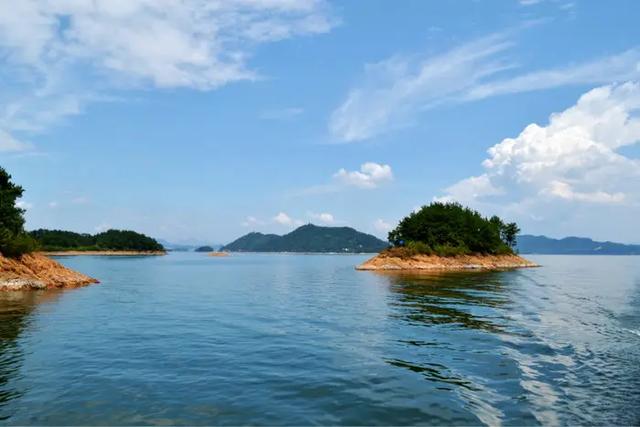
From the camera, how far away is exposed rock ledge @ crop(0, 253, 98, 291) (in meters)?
54.2

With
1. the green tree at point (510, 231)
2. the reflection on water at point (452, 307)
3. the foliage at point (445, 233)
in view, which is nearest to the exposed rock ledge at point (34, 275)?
the reflection on water at point (452, 307)

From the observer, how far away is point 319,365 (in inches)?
809

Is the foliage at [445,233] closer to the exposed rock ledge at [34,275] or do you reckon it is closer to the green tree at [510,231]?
the green tree at [510,231]

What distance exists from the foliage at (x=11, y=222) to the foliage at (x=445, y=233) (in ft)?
302

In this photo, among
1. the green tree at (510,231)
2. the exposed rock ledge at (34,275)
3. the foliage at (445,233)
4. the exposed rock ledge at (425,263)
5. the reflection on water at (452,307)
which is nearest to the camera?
Answer: the reflection on water at (452,307)

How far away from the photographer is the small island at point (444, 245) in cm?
12438

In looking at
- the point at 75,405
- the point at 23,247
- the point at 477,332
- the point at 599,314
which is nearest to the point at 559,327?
the point at 477,332

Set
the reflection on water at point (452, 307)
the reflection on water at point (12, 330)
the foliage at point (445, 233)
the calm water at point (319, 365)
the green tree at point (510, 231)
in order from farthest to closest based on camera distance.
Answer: the green tree at point (510, 231)
the foliage at point (445, 233)
the reflection on water at point (452, 307)
the reflection on water at point (12, 330)
the calm water at point (319, 365)

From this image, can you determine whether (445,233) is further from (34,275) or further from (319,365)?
(319,365)

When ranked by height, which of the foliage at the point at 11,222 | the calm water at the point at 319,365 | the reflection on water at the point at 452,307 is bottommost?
the calm water at the point at 319,365

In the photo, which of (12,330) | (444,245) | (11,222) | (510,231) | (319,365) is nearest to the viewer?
(319,365)

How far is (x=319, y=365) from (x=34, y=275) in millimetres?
53177

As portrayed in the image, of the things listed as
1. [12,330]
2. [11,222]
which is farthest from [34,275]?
[12,330]

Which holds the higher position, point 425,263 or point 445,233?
point 445,233
